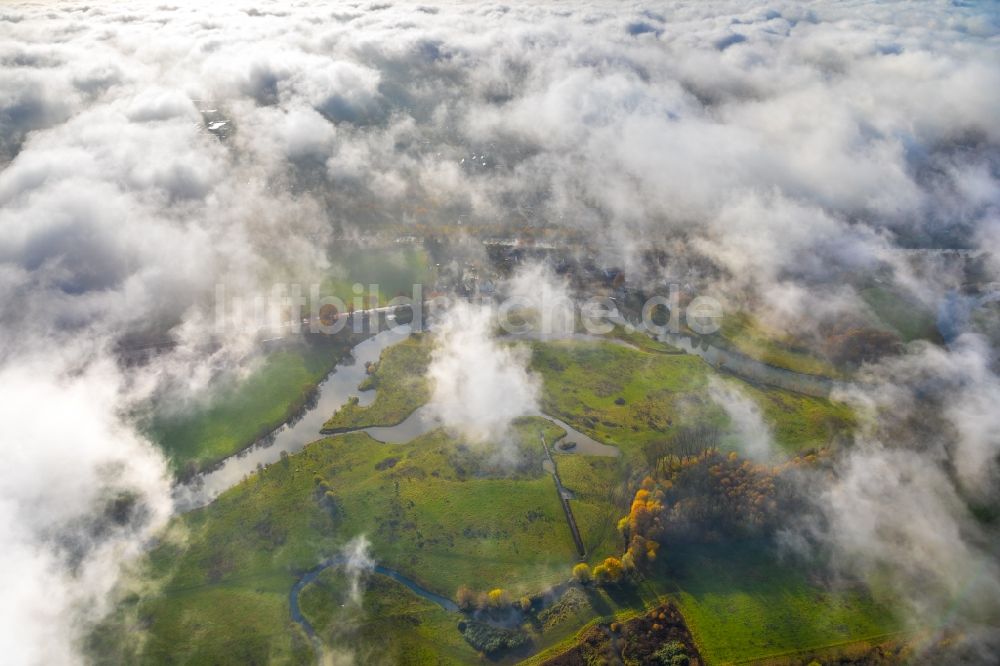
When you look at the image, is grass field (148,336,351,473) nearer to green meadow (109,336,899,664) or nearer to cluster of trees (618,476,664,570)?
green meadow (109,336,899,664)

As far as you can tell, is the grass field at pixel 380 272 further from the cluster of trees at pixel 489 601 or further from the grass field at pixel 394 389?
the cluster of trees at pixel 489 601

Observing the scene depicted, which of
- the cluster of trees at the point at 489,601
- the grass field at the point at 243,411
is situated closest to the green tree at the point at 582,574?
the cluster of trees at the point at 489,601

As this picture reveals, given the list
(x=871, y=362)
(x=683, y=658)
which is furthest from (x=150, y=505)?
(x=871, y=362)

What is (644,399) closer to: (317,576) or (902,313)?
(317,576)

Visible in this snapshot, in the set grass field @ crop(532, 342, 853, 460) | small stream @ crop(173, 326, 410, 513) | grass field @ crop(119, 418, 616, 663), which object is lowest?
small stream @ crop(173, 326, 410, 513)

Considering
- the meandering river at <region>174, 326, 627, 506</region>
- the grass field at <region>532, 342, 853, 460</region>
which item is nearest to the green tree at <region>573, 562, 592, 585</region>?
the meandering river at <region>174, 326, 627, 506</region>
